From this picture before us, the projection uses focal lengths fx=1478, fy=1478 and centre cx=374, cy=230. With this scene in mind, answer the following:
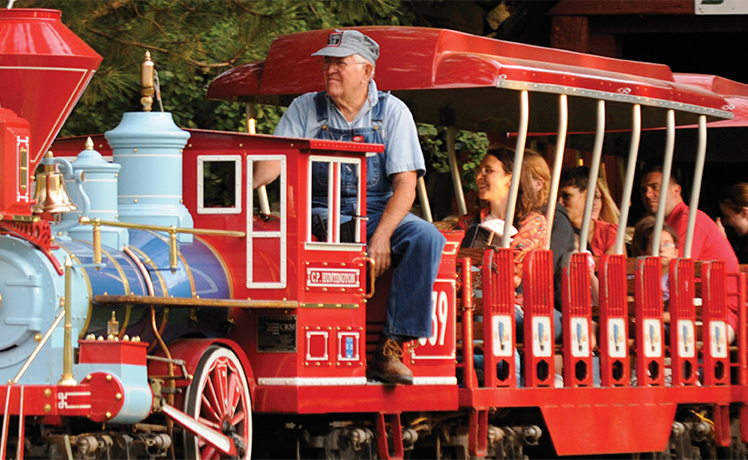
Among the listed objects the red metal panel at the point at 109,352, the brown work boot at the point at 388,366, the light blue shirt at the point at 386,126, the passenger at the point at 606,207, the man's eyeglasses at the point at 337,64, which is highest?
the man's eyeglasses at the point at 337,64

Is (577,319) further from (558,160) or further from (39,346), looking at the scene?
(39,346)

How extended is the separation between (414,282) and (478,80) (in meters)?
1.45

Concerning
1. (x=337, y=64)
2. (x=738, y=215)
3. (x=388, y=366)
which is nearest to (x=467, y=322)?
(x=388, y=366)

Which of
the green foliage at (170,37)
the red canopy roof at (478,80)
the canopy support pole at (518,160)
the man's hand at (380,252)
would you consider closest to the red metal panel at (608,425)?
the canopy support pole at (518,160)

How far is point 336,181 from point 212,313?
942mm

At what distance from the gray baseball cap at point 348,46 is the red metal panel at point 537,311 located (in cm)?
177

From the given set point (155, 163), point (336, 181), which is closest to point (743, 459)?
point (336, 181)

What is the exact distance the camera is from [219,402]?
7.04 m

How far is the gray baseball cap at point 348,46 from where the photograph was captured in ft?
25.7

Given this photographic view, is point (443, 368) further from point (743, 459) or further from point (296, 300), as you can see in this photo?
point (743, 459)

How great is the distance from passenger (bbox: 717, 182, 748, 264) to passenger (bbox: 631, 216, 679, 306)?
6.92 feet

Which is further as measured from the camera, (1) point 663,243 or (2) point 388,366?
(1) point 663,243

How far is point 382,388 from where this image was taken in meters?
7.88

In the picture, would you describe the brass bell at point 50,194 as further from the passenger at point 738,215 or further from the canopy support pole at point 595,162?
the passenger at point 738,215
